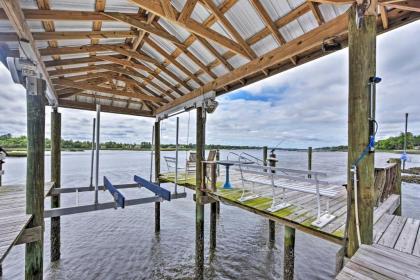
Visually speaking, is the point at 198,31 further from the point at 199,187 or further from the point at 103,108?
the point at 103,108

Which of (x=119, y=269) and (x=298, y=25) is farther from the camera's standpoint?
(x=119, y=269)

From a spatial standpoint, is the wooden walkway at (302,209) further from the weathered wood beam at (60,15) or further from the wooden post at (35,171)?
the weathered wood beam at (60,15)

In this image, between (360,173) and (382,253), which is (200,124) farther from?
(382,253)

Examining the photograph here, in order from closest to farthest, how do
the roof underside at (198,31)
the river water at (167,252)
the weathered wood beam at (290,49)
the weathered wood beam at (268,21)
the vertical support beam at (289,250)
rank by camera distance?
the weathered wood beam at (290,49) → the roof underside at (198,31) → the weathered wood beam at (268,21) → the vertical support beam at (289,250) → the river water at (167,252)

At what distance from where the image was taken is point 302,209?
3537 millimetres

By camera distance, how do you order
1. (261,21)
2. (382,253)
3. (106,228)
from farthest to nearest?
(106,228), (261,21), (382,253)

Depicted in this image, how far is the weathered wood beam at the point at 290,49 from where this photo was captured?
2334mm

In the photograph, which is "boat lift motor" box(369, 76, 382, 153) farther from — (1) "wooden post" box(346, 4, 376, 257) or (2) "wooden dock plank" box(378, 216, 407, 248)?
(2) "wooden dock plank" box(378, 216, 407, 248)

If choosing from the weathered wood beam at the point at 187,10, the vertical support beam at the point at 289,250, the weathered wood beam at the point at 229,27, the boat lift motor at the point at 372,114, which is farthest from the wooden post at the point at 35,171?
the boat lift motor at the point at 372,114

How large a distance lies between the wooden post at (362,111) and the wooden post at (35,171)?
4056 millimetres

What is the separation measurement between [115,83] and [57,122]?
2097 millimetres

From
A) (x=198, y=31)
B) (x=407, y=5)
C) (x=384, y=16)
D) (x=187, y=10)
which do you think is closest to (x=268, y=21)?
(x=198, y=31)

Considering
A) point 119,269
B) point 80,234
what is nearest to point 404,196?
→ point 119,269

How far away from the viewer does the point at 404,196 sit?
9.93 meters
